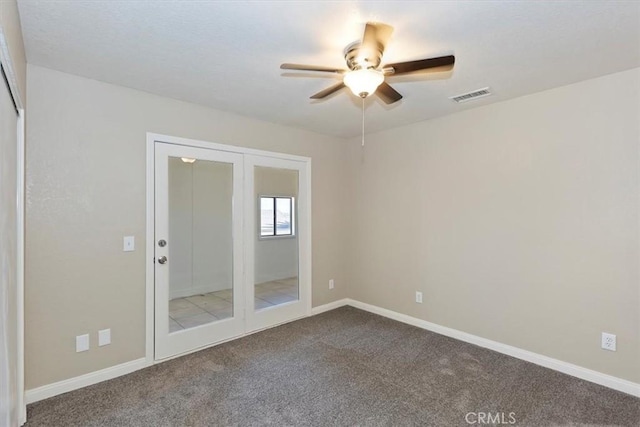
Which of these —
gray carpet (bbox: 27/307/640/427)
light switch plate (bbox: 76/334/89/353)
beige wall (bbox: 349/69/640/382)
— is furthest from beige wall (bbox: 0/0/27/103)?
beige wall (bbox: 349/69/640/382)

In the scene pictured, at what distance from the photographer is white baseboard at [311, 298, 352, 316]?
4.35 meters

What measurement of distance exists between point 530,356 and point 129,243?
12.6ft

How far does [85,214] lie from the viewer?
261cm

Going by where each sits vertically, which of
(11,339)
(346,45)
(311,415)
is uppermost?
(346,45)

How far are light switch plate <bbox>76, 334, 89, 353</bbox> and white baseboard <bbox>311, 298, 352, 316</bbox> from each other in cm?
249

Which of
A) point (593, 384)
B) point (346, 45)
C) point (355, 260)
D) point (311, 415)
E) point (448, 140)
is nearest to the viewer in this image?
point (346, 45)

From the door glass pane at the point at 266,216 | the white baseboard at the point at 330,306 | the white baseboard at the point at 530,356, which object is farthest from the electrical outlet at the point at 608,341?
the door glass pane at the point at 266,216

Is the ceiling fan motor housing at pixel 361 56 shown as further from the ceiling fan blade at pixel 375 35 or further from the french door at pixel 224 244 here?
the french door at pixel 224 244

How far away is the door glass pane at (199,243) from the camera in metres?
3.16

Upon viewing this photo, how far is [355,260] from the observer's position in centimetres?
466

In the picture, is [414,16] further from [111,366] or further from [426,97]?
[111,366]

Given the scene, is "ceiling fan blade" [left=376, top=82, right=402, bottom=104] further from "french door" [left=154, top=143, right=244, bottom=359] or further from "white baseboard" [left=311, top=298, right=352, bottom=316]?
"white baseboard" [left=311, top=298, right=352, bottom=316]

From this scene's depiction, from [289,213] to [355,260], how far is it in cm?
128

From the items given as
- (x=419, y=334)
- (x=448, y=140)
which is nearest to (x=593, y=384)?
(x=419, y=334)
